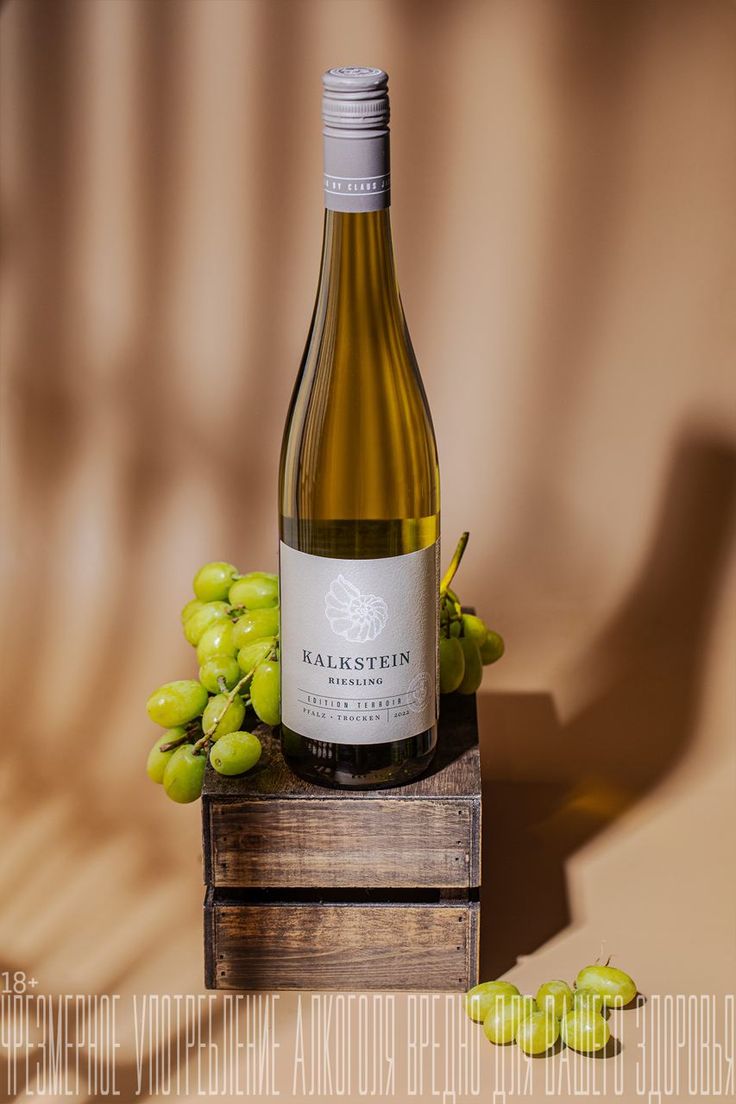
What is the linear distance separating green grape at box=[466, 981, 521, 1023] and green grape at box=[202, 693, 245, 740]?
0.85ft

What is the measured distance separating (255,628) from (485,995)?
0.32 metres

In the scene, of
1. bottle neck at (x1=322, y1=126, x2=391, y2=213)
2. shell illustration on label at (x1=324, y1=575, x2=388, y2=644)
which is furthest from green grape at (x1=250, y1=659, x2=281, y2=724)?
bottle neck at (x1=322, y1=126, x2=391, y2=213)

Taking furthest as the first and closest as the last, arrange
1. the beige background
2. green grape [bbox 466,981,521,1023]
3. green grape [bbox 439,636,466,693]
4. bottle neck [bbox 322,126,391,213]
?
the beige background < green grape [bbox 439,636,466,693] < green grape [bbox 466,981,521,1023] < bottle neck [bbox 322,126,391,213]

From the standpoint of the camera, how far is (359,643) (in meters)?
1.08

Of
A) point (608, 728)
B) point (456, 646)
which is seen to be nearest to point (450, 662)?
point (456, 646)

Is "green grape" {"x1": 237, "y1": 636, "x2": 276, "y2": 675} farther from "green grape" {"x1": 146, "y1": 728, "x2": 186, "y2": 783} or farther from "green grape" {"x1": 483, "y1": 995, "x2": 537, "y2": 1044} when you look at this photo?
"green grape" {"x1": 483, "y1": 995, "x2": 537, "y2": 1044}

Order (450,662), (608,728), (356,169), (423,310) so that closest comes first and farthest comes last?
(356,169) → (450,662) → (608,728) → (423,310)

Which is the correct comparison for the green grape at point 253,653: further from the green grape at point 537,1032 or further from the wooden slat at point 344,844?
the green grape at point 537,1032

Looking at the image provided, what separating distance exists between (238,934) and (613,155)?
988 millimetres

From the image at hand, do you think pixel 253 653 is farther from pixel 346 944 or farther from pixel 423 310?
pixel 423 310

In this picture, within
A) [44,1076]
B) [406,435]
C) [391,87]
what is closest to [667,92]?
[391,87]

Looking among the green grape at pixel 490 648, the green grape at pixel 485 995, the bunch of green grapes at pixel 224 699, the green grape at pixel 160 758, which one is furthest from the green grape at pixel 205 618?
the green grape at pixel 485 995

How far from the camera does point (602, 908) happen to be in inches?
49.7

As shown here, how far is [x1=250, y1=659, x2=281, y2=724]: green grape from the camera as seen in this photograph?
117cm
